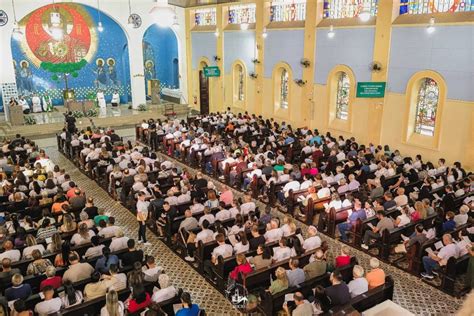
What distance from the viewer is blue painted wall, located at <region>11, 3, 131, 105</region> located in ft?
85.6

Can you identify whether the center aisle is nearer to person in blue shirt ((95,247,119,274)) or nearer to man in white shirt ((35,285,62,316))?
person in blue shirt ((95,247,119,274))

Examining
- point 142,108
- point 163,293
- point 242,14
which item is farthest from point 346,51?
point 163,293

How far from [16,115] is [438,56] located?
1925 cm

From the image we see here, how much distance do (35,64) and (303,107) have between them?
16104 millimetres

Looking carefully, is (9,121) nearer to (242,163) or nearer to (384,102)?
(242,163)

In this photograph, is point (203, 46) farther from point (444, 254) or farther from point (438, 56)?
point (444, 254)

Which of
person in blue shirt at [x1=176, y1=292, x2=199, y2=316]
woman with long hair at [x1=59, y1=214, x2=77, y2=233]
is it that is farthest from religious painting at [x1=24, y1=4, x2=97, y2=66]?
person in blue shirt at [x1=176, y1=292, x2=199, y2=316]

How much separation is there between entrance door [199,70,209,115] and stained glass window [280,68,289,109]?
6701 mm

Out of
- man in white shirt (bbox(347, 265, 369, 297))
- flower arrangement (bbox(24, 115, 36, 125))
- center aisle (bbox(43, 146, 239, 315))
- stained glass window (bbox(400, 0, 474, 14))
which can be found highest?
stained glass window (bbox(400, 0, 474, 14))

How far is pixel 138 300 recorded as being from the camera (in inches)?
275

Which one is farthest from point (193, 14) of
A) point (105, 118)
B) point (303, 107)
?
point (303, 107)

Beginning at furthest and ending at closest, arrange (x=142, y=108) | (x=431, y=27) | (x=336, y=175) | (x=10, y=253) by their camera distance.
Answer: (x=142, y=108) → (x=431, y=27) → (x=336, y=175) → (x=10, y=253)

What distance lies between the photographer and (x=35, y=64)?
25.8 metres

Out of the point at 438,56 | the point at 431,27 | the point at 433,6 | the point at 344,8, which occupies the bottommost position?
the point at 438,56
